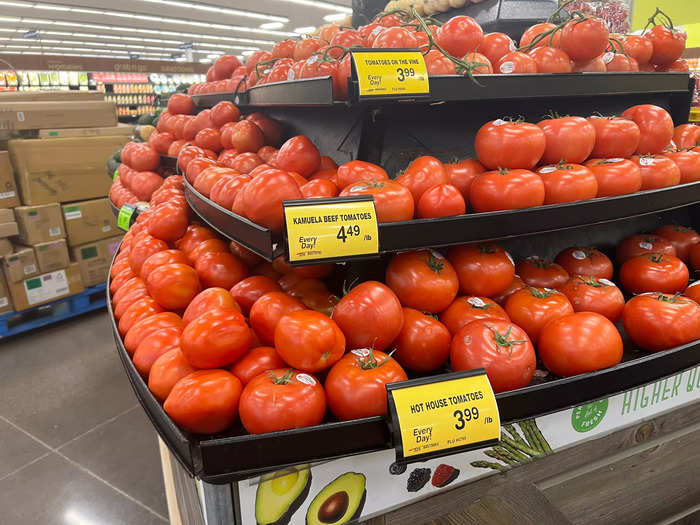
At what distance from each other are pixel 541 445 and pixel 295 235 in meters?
0.83

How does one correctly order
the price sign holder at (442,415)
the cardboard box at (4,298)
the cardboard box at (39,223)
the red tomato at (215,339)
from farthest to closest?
the cardboard box at (39,223)
the cardboard box at (4,298)
the red tomato at (215,339)
the price sign holder at (442,415)

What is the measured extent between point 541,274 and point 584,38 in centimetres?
72

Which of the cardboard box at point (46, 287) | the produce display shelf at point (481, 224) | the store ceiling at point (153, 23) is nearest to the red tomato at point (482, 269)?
the produce display shelf at point (481, 224)

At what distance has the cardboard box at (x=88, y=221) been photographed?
4516 mm

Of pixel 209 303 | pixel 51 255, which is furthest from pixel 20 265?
pixel 209 303

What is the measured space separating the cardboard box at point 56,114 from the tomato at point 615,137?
4610mm

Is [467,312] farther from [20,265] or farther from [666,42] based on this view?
[20,265]

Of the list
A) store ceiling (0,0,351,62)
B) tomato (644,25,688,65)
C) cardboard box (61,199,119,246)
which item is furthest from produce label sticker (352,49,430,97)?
store ceiling (0,0,351,62)

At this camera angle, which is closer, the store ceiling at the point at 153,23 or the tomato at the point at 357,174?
the tomato at the point at 357,174

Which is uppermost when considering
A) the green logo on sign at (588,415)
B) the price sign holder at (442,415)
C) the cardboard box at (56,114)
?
the cardboard box at (56,114)

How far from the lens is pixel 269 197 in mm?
1090

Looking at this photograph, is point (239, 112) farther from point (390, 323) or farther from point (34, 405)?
point (34, 405)

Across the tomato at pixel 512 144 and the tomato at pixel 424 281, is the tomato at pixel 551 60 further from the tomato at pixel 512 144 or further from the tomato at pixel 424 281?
the tomato at pixel 424 281

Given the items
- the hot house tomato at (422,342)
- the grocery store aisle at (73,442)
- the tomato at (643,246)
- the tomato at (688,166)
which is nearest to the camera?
the hot house tomato at (422,342)
